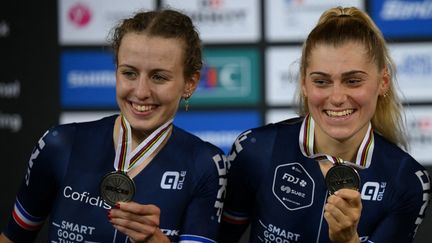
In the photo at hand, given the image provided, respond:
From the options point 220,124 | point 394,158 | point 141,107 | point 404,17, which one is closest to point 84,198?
point 141,107

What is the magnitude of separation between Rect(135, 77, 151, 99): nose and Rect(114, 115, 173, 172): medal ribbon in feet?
0.51

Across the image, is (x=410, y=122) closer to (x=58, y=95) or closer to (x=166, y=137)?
(x=58, y=95)

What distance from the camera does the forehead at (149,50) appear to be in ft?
7.06

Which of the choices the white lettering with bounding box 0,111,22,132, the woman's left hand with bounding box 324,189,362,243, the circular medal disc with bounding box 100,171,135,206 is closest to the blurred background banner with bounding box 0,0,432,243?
the white lettering with bounding box 0,111,22,132

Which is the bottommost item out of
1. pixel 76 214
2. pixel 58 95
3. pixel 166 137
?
pixel 58 95

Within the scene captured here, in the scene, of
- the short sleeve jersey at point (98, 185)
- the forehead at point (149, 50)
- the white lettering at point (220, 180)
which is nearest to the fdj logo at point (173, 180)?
the short sleeve jersey at point (98, 185)

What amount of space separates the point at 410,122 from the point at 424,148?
18 centimetres

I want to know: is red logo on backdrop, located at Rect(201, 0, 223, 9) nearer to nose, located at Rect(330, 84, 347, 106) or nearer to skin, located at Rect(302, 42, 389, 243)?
skin, located at Rect(302, 42, 389, 243)

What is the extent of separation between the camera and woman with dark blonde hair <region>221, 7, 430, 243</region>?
2201mm

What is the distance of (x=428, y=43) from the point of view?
Result: 4738 mm

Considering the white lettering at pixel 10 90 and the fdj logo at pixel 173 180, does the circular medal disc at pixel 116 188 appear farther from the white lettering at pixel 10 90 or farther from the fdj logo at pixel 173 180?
the white lettering at pixel 10 90

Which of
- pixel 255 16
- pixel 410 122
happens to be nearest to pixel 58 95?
pixel 255 16

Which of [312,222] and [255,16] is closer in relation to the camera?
[312,222]

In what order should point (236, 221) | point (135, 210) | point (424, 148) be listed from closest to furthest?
point (135, 210) < point (236, 221) < point (424, 148)
